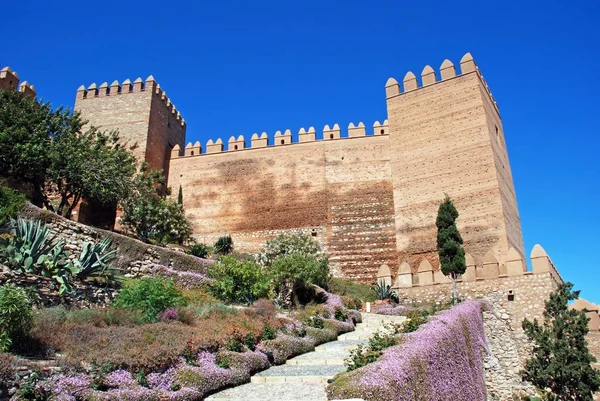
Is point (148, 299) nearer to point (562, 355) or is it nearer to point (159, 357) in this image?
point (159, 357)

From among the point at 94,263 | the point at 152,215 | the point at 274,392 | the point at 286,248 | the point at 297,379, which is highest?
the point at 152,215

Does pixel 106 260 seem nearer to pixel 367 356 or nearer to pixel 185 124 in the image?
pixel 367 356

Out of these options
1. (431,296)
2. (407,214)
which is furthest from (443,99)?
(431,296)

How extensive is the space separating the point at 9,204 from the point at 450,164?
18.0 m

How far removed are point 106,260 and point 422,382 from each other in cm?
751

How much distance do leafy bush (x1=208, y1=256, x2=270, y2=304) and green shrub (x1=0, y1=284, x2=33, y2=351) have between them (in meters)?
7.36

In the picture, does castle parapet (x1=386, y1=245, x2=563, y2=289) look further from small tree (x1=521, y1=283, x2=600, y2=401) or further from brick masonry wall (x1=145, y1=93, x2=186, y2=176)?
brick masonry wall (x1=145, y1=93, x2=186, y2=176)

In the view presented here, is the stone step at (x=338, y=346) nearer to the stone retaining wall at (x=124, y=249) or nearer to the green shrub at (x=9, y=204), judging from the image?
the stone retaining wall at (x=124, y=249)

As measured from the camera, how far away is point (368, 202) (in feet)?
82.4

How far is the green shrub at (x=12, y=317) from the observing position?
5899 millimetres

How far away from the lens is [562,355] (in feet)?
40.7

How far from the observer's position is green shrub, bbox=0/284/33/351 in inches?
232

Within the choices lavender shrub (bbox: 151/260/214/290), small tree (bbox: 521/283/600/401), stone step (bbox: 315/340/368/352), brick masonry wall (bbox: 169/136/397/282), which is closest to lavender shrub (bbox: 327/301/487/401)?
stone step (bbox: 315/340/368/352)

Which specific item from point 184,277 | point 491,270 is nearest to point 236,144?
point 184,277
